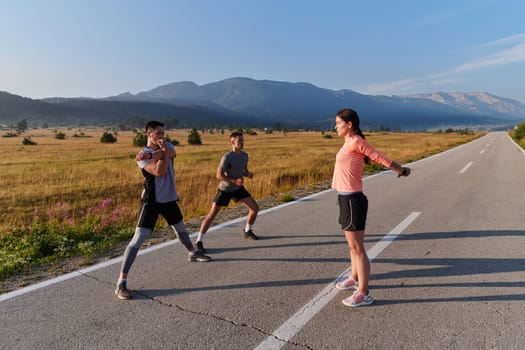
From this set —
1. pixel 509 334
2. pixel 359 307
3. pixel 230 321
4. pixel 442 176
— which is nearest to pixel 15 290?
pixel 230 321

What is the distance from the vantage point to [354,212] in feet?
10.1

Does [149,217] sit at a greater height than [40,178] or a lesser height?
greater

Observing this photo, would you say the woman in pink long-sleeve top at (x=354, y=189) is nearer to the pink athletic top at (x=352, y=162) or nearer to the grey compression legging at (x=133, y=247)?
Result: the pink athletic top at (x=352, y=162)

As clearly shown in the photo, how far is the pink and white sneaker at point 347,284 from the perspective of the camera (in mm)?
3484

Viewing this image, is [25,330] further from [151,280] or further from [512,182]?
[512,182]

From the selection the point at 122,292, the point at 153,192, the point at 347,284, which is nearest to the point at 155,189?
the point at 153,192

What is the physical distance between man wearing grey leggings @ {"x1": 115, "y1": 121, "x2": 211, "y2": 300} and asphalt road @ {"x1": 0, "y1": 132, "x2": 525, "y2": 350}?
0.37m

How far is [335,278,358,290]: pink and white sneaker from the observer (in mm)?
3484

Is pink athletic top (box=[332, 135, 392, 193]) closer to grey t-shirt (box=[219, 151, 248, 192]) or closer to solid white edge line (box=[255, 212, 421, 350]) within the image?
solid white edge line (box=[255, 212, 421, 350])

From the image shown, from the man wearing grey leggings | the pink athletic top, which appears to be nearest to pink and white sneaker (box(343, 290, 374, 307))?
the pink athletic top

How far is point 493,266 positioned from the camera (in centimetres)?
403

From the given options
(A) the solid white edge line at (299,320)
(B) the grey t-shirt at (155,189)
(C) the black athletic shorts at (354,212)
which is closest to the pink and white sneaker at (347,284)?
(A) the solid white edge line at (299,320)

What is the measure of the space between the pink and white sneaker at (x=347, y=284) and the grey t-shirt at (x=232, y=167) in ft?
7.05

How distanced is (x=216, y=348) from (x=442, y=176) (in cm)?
1204
